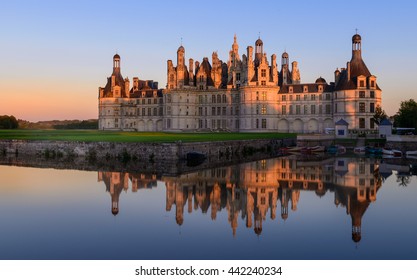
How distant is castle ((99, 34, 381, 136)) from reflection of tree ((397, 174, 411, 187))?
1242 inches

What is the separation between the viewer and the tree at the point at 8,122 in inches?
3433

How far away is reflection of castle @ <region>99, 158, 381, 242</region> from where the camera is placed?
17.6m

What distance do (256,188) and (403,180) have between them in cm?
967

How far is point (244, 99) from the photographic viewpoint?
72750mm

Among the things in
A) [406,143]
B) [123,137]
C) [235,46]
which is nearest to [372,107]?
[406,143]

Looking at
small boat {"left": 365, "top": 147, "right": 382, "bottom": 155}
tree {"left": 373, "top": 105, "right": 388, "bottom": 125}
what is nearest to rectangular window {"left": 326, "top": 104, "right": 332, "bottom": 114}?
tree {"left": 373, "top": 105, "right": 388, "bottom": 125}

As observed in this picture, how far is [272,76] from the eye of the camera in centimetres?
7256

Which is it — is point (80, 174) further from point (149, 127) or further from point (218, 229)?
point (149, 127)

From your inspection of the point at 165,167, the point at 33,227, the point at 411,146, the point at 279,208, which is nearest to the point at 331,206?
the point at 279,208

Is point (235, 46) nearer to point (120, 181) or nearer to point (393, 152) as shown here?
point (393, 152)

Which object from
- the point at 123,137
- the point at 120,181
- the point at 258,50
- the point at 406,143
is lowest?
the point at 120,181

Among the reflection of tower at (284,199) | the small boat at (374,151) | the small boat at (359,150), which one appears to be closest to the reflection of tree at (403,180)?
the reflection of tower at (284,199)

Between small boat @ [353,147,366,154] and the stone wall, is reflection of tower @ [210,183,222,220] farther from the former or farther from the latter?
the stone wall

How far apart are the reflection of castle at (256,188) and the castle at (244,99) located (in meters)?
32.0
